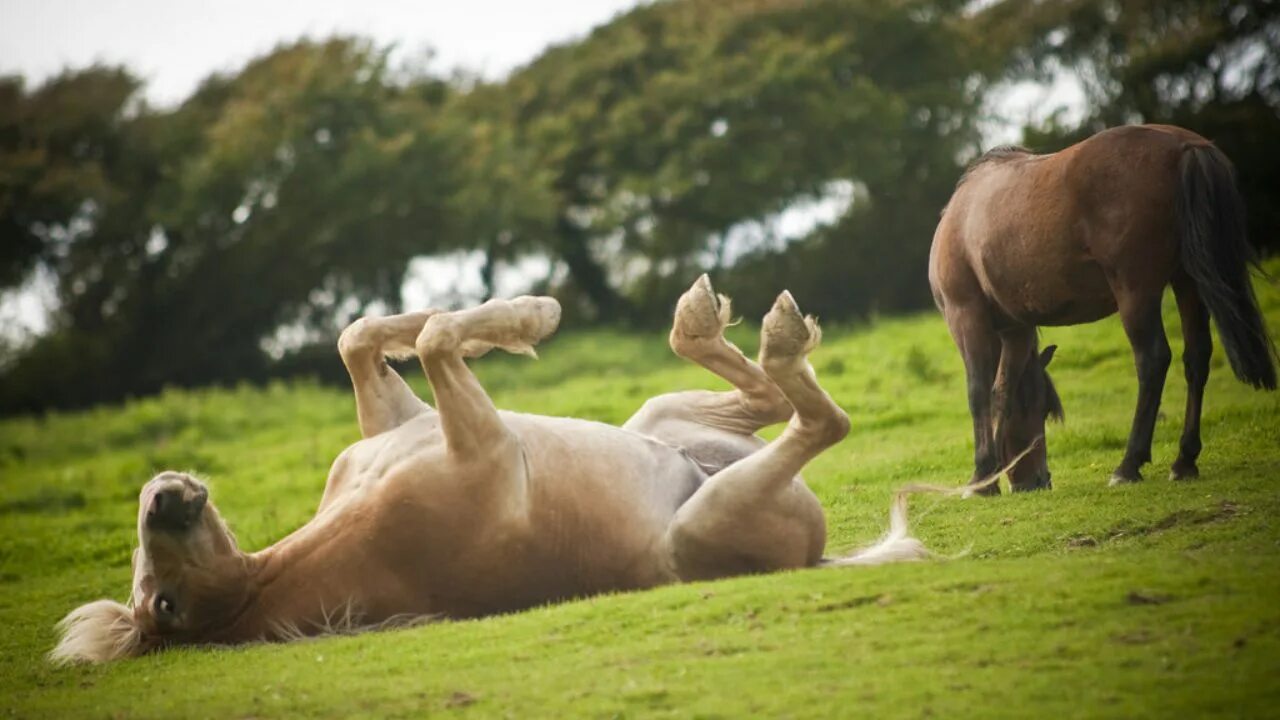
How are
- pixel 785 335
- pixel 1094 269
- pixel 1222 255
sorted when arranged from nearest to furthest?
1. pixel 785 335
2. pixel 1222 255
3. pixel 1094 269

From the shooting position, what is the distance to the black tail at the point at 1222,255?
7.64 metres

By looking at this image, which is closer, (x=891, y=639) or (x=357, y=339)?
(x=891, y=639)

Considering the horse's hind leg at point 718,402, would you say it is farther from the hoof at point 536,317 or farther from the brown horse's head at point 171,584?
the brown horse's head at point 171,584

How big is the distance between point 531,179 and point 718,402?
22.6 meters

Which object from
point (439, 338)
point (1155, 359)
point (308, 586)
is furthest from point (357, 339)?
point (1155, 359)

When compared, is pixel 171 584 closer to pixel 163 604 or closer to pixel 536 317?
pixel 163 604

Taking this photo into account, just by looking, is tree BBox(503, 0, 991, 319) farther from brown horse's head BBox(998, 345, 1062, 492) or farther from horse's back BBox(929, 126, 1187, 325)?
horse's back BBox(929, 126, 1187, 325)

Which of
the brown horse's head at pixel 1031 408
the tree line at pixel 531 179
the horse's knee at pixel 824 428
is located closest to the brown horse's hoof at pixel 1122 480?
the brown horse's head at pixel 1031 408

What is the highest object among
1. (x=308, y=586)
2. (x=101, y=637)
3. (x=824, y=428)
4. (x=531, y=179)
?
(x=531, y=179)

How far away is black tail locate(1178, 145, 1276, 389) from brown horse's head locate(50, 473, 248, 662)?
5073mm

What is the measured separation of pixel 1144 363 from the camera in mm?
8195

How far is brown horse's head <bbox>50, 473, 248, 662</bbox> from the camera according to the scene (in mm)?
5652

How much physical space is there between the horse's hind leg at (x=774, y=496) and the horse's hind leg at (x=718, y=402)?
55 centimetres

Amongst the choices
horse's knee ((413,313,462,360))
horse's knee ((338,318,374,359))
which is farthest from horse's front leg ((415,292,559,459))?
horse's knee ((338,318,374,359))
